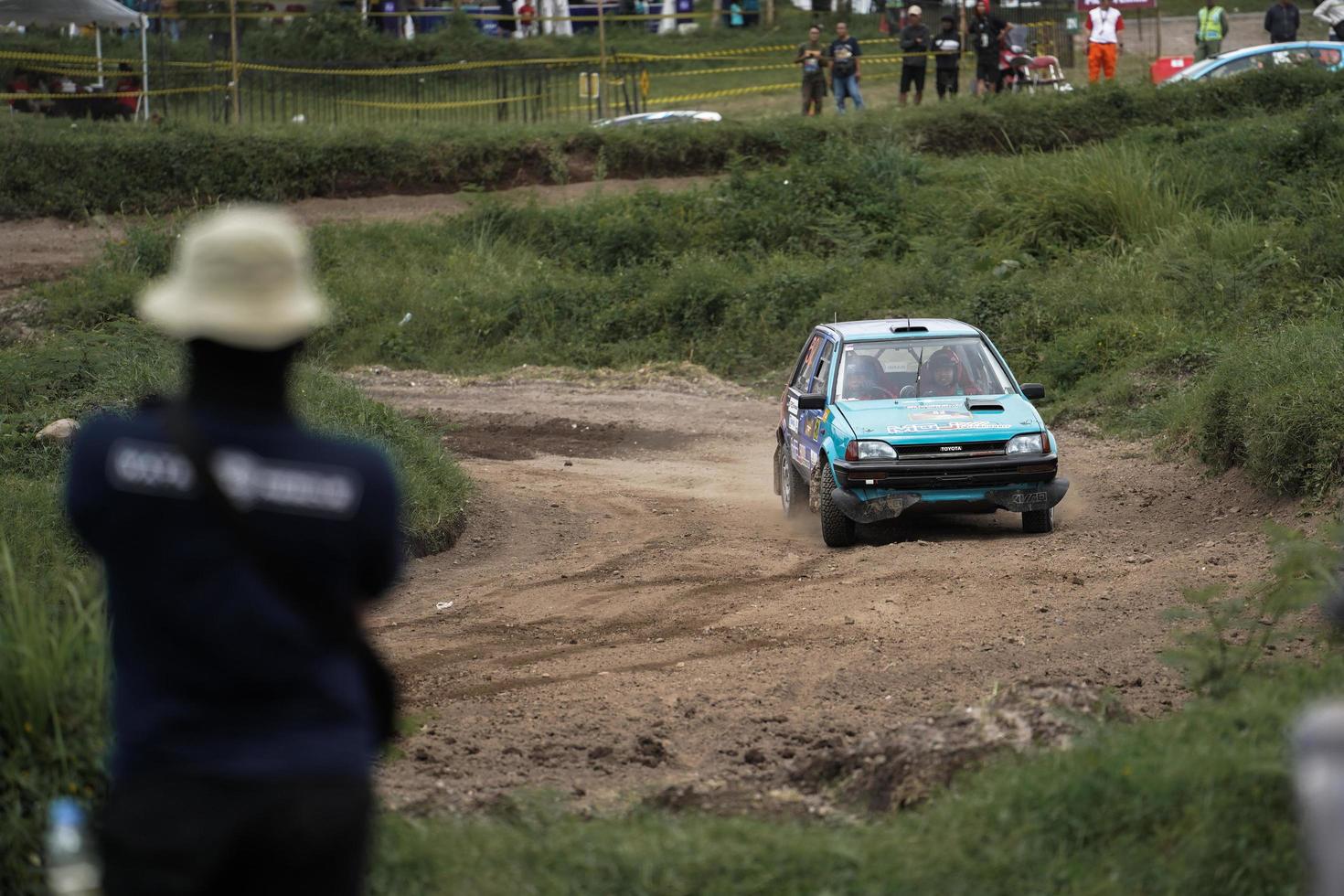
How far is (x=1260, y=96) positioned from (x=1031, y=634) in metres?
24.6

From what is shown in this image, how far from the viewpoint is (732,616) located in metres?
10.1

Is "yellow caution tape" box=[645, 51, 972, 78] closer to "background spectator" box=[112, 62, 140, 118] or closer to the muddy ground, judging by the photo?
"background spectator" box=[112, 62, 140, 118]

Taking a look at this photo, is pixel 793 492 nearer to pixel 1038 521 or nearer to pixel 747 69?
pixel 1038 521

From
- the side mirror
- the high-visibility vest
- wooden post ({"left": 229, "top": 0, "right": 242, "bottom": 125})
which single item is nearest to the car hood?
the side mirror

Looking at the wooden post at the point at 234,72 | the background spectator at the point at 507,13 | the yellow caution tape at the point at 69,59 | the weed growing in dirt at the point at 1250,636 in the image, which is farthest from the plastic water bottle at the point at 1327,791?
the background spectator at the point at 507,13

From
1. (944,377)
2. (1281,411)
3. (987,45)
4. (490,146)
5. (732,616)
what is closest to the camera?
(732,616)

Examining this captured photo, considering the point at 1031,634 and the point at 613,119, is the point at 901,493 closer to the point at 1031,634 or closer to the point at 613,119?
the point at 1031,634

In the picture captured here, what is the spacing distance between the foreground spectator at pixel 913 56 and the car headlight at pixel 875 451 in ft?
70.0

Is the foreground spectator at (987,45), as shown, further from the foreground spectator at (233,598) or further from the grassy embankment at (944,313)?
the foreground spectator at (233,598)

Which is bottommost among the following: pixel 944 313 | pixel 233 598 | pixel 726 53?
pixel 944 313

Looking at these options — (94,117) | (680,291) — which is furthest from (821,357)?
(94,117)

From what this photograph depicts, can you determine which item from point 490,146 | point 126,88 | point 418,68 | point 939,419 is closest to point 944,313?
point 939,419

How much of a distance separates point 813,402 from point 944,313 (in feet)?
31.4

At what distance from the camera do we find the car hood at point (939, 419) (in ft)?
39.2
